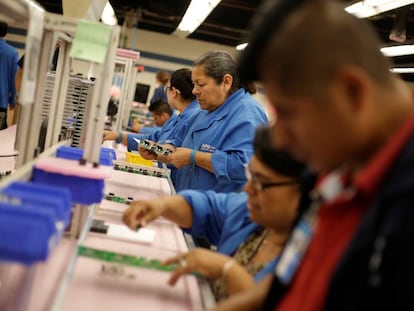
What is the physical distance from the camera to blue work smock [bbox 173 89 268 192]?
2852 millimetres

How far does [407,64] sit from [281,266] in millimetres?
12031

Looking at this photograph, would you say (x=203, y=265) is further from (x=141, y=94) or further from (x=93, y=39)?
(x=141, y=94)

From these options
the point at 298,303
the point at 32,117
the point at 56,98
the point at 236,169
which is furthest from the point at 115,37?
the point at 236,169

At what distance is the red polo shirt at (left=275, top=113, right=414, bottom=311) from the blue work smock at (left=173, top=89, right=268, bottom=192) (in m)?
1.88

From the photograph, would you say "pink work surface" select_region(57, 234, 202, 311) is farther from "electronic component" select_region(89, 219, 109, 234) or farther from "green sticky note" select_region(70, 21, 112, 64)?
"green sticky note" select_region(70, 21, 112, 64)

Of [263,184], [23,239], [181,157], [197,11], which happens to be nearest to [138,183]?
[181,157]

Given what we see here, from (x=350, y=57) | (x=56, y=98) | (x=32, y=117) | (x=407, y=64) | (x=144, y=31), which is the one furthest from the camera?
(x=144, y=31)

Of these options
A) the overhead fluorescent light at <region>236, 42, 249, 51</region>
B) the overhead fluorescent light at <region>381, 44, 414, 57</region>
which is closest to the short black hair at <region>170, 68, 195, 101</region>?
the overhead fluorescent light at <region>236, 42, 249, 51</region>

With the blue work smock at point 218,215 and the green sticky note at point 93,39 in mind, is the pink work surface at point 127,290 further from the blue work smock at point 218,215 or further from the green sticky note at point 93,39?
the green sticky note at point 93,39

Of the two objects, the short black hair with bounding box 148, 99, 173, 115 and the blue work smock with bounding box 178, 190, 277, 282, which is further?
the short black hair with bounding box 148, 99, 173, 115

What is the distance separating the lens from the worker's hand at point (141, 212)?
71.2 inches

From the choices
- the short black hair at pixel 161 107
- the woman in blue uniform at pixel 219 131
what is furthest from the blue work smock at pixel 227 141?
the short black hair at pixel 161 107

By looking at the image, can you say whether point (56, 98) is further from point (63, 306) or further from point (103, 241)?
point (63, 306)

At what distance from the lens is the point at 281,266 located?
1031 millimetres
